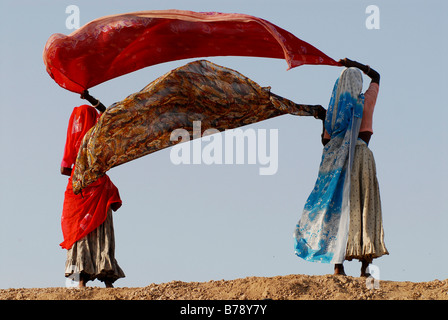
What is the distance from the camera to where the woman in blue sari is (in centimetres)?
1010

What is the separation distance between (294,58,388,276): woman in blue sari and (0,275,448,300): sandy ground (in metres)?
0.43

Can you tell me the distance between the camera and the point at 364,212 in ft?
33.4

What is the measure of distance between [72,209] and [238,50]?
3296 mm

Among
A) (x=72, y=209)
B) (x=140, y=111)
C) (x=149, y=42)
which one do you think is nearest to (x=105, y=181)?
(x=72, y=209)

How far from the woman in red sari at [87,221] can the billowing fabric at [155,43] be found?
0.62m

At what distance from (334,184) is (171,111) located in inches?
96.0

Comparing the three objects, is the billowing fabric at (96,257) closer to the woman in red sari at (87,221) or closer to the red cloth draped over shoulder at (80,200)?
the woman in red sari at (87,221)

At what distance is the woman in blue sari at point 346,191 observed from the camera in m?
10.1

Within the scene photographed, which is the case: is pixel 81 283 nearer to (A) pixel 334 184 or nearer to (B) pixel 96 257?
(B) pixel 96 257

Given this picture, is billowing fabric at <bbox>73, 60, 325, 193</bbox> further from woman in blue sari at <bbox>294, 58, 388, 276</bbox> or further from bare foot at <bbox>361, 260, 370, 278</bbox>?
bare foot at <bbox>361, 260, 370, 278</bbox>

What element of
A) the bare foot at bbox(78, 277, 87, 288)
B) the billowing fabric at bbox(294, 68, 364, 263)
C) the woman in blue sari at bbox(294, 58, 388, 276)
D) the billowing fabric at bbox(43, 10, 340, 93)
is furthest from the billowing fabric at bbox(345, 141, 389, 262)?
the bare foot at bbox(78, 277, 87, 288)

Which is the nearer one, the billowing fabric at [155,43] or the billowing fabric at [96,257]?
the billowing fabric at [155,43]

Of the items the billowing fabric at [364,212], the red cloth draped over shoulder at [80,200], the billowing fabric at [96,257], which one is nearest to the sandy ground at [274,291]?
the billowing fabric at [364,212]
